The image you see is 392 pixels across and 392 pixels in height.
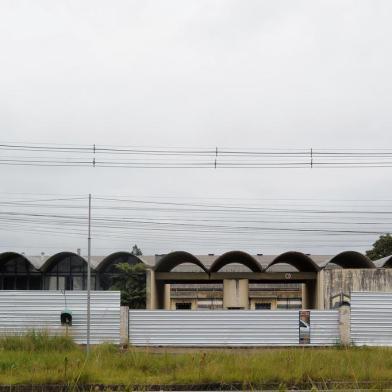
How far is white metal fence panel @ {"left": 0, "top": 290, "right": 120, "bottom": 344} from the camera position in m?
23.0

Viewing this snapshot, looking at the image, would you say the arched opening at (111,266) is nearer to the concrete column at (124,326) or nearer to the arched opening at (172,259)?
the arched opening at (172,259)

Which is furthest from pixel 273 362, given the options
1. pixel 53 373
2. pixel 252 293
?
pixel 252 293

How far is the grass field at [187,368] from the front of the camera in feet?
44.6

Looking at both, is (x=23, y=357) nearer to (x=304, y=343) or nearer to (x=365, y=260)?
(x=304, y=343)

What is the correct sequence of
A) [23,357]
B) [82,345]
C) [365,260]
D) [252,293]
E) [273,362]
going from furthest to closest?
[252,293], [365,260], [82,345], [23,357], [273,362]

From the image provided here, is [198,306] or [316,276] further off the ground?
[316,276]

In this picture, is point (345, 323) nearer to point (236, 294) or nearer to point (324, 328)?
point (324, 328)

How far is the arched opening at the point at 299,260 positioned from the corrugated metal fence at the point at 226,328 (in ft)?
38.9

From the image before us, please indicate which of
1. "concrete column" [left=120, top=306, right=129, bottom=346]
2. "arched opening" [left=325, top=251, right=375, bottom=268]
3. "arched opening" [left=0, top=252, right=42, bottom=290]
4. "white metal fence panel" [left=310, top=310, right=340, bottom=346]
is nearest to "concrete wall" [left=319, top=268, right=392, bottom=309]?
"arched opening" [left=325, top=251, right=375, bottom=268]

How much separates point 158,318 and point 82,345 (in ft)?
9.13

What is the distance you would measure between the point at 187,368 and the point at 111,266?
24.4 metres

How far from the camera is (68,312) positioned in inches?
910

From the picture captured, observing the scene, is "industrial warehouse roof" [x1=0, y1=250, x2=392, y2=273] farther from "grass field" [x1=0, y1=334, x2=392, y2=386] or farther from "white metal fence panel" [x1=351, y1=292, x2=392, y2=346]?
"grass field" [x1=0, y1=334, x2=392, y2=386]

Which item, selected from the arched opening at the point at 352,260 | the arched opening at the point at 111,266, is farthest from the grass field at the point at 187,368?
the arched opening at the point at 111,266
